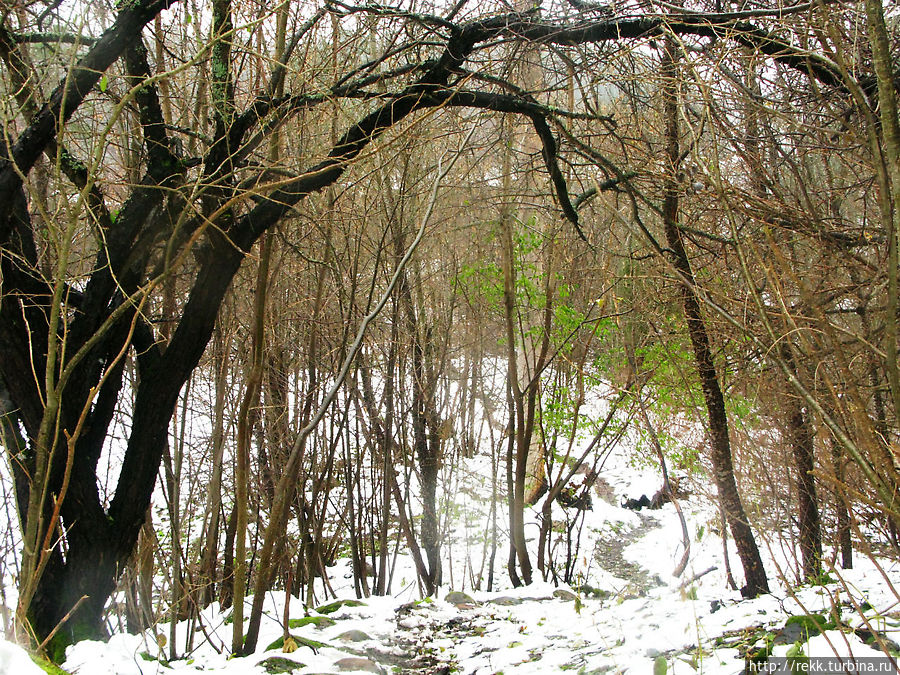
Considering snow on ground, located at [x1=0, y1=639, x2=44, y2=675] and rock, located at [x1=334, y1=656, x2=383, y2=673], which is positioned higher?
snow on ground, located at [x1=0, y1=639, x2=44, y2=675]

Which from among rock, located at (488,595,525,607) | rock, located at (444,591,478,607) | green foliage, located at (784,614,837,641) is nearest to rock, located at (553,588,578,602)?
rock, located at (488,595,525,607)

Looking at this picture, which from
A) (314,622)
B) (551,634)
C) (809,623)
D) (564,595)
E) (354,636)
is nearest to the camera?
(809,623)

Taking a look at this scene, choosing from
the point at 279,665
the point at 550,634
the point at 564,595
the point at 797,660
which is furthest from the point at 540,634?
the point at 797,660

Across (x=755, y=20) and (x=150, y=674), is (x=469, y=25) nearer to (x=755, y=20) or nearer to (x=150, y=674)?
(x=755, y=20)

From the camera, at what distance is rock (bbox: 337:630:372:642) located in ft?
13.0

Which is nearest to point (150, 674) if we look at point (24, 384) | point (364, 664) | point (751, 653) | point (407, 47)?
point (364, 664)

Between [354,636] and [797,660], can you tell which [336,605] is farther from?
[797,660]

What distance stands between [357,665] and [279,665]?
0.40 m

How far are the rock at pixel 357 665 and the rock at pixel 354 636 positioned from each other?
69cm

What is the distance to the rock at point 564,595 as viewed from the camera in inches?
204

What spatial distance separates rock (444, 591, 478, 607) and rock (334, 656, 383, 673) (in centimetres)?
190

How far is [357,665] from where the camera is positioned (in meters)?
3.21

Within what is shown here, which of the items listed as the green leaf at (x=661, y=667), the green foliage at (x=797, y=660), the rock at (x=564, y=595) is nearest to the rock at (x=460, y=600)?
the rock at (x=564, y=595)

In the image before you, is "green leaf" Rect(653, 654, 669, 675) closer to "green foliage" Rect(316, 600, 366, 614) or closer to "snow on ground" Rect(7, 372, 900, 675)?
"snow on ground" Rect(7, 372, 900, 675)
